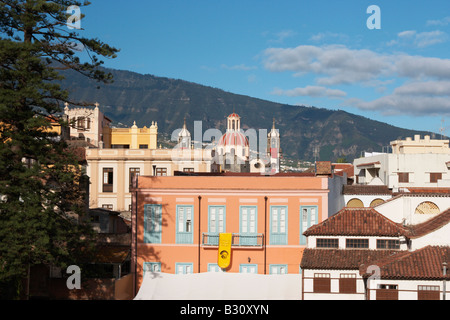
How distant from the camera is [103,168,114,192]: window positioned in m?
61.9

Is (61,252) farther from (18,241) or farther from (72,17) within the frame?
(72,17)

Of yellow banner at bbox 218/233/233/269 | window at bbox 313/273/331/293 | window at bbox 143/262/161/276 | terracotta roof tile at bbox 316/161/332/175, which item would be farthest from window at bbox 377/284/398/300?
window at bbox 143/262/161/276

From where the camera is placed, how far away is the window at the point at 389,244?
118ft

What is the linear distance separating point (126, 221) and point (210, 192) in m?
13.1

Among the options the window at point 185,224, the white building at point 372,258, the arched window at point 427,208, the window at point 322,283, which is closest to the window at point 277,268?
the white building at point 372,258

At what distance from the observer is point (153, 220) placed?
4153 cm

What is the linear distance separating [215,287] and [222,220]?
11.1 meters

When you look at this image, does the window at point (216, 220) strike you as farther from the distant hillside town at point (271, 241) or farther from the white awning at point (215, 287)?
the white awning at point (215, 287)

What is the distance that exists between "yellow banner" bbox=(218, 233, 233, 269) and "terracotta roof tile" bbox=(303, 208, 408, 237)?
633cm

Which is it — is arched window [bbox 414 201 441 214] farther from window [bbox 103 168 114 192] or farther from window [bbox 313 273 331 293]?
window [bbox 103 168 114 192]

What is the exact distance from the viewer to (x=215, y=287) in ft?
100

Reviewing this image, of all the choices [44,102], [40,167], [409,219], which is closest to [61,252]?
[40,167]

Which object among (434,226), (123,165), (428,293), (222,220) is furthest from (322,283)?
(123,165)

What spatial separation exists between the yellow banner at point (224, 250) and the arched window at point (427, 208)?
46.7 feet
